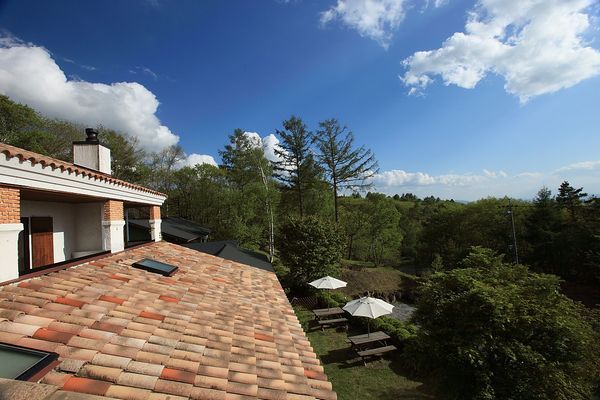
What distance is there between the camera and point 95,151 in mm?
10695

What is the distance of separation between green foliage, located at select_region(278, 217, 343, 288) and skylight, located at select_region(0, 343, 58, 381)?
778 inches

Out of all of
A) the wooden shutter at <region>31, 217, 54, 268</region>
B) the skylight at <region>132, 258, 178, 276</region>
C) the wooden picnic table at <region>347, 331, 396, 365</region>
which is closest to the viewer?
the skylight at <region>132, 258, 178, 276</region>

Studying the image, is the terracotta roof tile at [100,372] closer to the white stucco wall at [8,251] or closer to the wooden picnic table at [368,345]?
the white stucco wall at [8,251]

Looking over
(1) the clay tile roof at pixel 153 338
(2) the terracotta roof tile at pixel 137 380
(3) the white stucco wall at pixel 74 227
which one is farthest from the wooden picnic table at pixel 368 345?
(2) the terracotta roof tile at pixel 137 380

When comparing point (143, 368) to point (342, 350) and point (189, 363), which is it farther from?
point (342, 350)

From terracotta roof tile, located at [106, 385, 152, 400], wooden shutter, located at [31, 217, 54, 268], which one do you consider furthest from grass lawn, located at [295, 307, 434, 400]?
wooden shutter, located at [31, 217, 54, 268]

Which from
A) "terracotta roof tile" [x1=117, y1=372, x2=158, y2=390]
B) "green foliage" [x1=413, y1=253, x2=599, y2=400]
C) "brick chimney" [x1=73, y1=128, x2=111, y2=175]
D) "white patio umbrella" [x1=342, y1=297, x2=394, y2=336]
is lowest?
"white patio umbrella" [x1=342, y1=297, x2=394, y2=336]

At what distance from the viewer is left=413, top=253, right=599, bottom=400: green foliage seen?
22.1 ft

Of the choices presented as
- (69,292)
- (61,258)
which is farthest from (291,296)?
(69,292)

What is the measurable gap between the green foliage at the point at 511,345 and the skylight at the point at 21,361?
24.0ft

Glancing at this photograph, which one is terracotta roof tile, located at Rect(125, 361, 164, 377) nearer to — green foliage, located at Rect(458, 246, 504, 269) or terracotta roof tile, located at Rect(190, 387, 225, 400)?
terracotta roof tile, located at Rect(190, 387, 225, 400)

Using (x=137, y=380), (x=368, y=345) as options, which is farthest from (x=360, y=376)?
(x=137, y=380)

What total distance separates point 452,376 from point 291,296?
51.0 ft

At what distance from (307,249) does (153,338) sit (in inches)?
743
